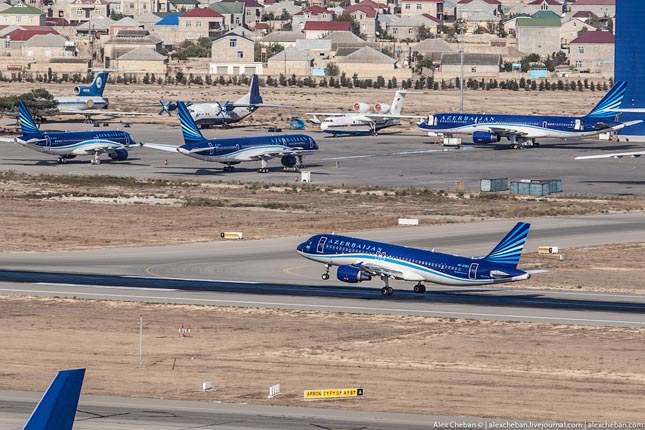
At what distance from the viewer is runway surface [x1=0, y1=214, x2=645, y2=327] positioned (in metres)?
68.4

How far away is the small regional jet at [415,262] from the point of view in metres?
67.2

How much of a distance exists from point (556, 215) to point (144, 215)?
32213mm

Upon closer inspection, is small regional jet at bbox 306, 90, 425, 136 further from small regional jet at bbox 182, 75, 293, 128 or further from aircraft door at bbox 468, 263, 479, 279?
aircraft door at bbox 468, 263, 479, 279

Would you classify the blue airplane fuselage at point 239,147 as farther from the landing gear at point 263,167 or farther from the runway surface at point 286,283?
the runway surface at point 286,283

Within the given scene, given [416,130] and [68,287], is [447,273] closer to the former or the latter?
[68,287]

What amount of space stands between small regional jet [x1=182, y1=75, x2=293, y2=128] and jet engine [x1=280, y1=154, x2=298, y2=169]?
47378 mm

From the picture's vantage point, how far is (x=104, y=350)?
5778 cm

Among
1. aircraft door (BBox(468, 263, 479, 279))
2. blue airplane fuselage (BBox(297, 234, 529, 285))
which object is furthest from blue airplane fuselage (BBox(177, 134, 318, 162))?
aircraft door (BBox(468, 263, 479, 279))

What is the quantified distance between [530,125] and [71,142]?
5627 centimetres

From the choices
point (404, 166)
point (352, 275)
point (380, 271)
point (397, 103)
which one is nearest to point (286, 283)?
point (352, 275)

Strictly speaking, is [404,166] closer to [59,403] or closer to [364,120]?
[364,120]

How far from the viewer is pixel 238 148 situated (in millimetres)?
135375

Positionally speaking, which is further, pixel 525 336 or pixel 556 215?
pixel 556 215

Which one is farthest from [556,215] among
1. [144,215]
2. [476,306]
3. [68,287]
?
[68,287]
